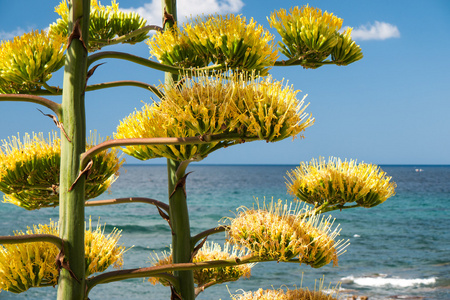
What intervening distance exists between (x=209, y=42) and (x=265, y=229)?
152 cm

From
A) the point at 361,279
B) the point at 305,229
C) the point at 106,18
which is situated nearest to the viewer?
the point at 305,229

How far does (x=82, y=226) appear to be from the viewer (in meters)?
3.68

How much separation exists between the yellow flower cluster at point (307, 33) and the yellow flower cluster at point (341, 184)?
1055 mm

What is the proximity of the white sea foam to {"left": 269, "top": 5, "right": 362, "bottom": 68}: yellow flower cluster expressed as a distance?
12.6 meters

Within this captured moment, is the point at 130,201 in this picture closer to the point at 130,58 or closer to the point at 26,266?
the point at 26,266

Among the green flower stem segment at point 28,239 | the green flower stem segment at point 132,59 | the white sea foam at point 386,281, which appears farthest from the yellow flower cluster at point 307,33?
the white sea foam at point 386,281

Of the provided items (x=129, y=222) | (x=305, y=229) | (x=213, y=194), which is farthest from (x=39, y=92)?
(x=213, y=194)

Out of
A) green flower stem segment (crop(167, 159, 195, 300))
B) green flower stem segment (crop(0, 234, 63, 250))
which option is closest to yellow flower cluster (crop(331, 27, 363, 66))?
green flower stem segment (crop(167, 159, 195, 300))

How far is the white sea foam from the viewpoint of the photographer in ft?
51.9

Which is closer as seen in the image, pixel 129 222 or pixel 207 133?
pixel 207 133

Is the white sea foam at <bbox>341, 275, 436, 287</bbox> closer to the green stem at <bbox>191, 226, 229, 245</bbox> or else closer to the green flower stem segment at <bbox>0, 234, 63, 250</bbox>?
the green stem at <bbox>191, 226, 229, 245</bbox>

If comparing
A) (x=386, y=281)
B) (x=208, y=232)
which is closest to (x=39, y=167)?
(x=208, y=232)

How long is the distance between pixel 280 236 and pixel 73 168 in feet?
5.29

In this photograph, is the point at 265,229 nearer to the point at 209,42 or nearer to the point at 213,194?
the point at 209,42
